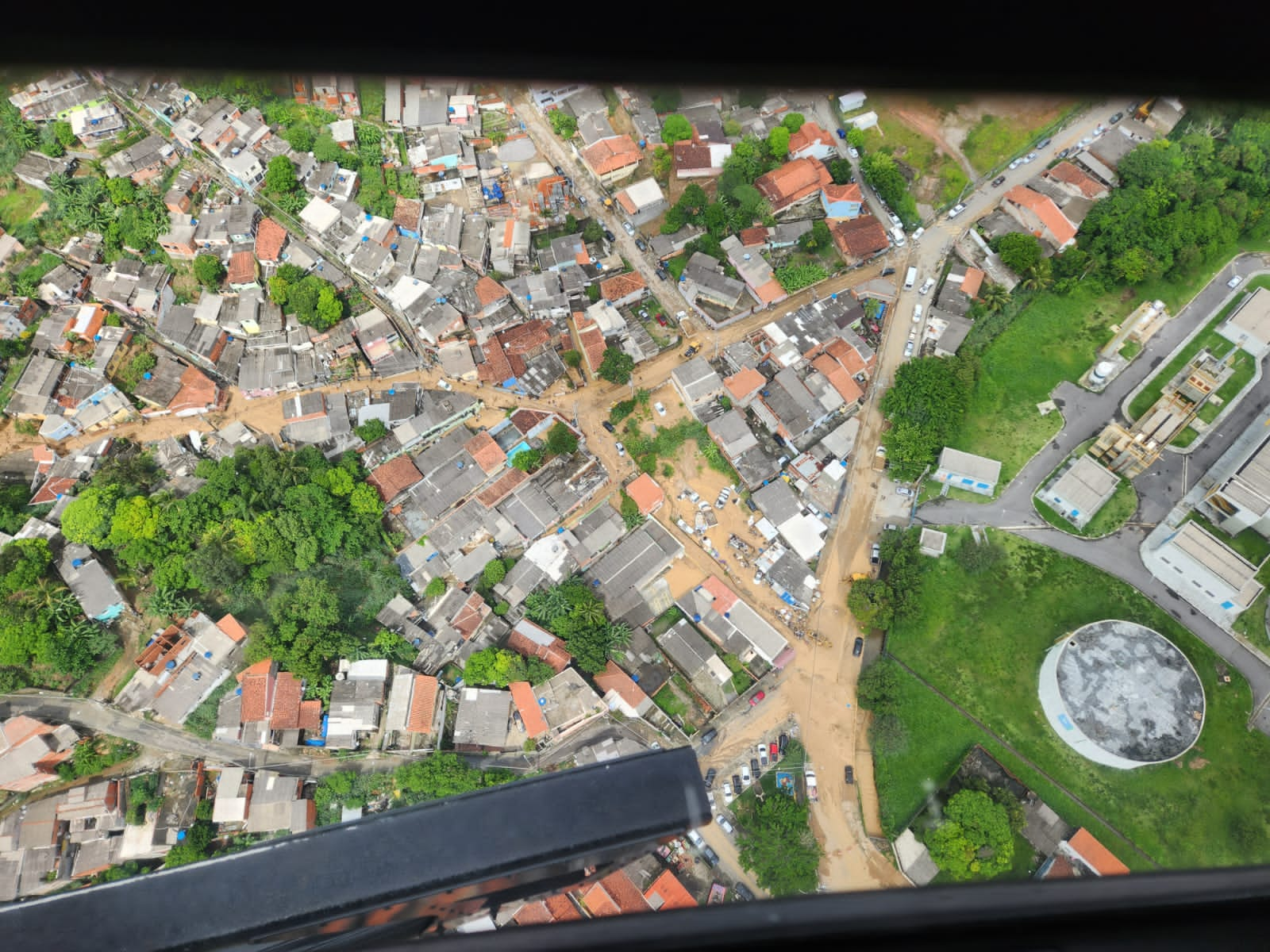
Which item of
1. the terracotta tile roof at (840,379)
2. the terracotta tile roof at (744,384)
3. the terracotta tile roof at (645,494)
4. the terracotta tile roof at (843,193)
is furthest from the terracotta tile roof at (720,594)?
the terracotta tile roof at (843,193)

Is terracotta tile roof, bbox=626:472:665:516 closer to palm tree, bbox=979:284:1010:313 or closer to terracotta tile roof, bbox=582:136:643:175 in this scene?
terracotta tile roof, bbox=582:136:643:175

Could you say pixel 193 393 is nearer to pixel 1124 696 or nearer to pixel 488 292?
pixel 488 292

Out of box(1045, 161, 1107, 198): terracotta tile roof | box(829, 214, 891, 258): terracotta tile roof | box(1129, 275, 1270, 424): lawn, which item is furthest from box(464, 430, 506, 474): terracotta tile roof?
box(1045, 161, 1107, 198): terracotta tile roof

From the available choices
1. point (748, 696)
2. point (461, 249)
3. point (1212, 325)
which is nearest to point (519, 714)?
point (748, 696)

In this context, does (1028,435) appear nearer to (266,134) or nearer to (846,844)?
(846,844)

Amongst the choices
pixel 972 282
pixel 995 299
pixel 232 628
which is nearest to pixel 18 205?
pixel 232 628

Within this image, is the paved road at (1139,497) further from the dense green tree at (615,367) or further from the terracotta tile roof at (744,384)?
the dense green tree at (615,367)

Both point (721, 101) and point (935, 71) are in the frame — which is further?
point (721, 101)
